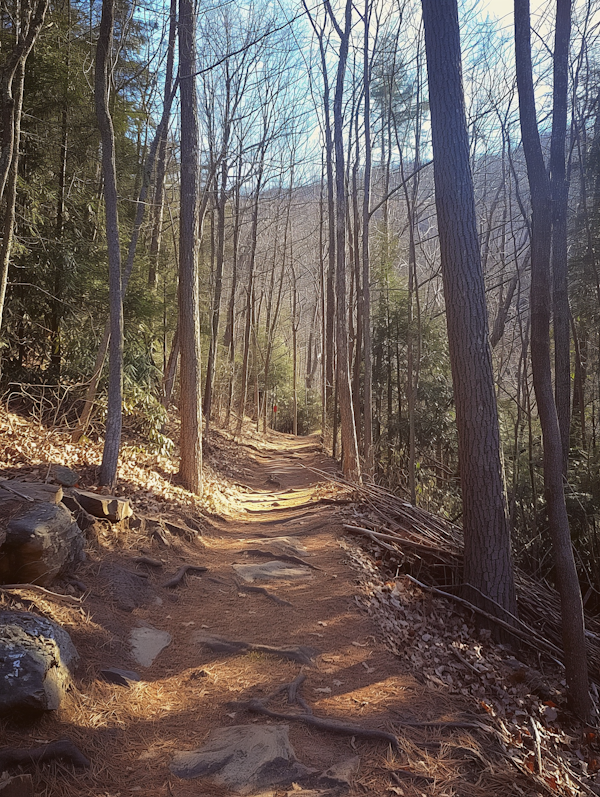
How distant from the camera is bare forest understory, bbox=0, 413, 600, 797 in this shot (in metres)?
3.14

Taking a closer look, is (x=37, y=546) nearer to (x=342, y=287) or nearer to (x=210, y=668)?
(x=210, y=668)

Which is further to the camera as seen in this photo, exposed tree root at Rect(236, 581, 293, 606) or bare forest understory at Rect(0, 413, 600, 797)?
exposed tree root at Rect(236, 581, 293, 606)

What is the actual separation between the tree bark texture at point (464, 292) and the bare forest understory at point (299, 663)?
4.36ft

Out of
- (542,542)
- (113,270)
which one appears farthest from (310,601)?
(113,270)

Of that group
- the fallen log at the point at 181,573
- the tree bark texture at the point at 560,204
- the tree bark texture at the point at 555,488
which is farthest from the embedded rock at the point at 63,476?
the tree bark texture at the point at 560,204

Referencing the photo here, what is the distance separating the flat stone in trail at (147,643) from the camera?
4.43 m

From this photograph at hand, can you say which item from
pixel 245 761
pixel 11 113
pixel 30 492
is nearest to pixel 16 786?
pixel 245 761

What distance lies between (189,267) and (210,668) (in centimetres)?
692

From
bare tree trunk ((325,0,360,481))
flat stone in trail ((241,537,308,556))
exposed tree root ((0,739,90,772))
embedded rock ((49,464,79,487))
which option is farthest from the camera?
bare tree trunk ((325,0,360,481))

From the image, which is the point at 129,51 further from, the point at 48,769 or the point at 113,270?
the point at 48,769

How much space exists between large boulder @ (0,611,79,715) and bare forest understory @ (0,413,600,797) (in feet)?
0.45

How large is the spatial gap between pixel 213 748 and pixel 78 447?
20.2ft

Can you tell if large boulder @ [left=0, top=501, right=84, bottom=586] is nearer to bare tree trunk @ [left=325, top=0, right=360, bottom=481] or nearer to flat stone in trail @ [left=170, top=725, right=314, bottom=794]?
flat stone in trail @ [left=170, top=725, right=314, bottom=794]

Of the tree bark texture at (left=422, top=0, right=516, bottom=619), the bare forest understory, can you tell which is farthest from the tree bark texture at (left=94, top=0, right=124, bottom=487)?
the tree bark texture at (left=422, top=0, right=516, bottom=619)
